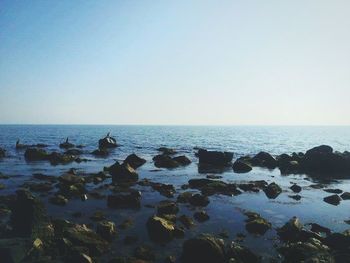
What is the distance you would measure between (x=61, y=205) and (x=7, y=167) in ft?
77.6

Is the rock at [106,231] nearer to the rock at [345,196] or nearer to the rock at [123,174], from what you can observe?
the rock at [123,174]

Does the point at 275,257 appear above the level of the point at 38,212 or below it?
below

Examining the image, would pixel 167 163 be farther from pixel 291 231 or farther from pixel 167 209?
pixel 291 231

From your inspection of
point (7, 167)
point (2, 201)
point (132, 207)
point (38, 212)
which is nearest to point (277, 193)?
point (132, 207)

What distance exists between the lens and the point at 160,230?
1930 centimetres

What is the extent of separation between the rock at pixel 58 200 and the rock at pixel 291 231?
16.4m

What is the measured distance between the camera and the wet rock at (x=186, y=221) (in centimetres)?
2127

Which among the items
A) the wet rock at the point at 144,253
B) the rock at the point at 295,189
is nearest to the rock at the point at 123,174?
the rock at the point at 295,189

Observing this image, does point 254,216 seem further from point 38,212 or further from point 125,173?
point 125,173

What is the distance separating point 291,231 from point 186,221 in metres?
6.86

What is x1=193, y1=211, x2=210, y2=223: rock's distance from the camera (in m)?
22.9

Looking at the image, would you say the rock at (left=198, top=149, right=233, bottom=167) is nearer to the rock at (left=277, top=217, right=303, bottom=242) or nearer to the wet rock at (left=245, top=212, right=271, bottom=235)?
the wet rock at (left=245, top=212, right=271, bottom=235)

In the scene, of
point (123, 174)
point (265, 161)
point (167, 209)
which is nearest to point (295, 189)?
Result: point (167, 209)

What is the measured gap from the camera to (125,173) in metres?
37.3
